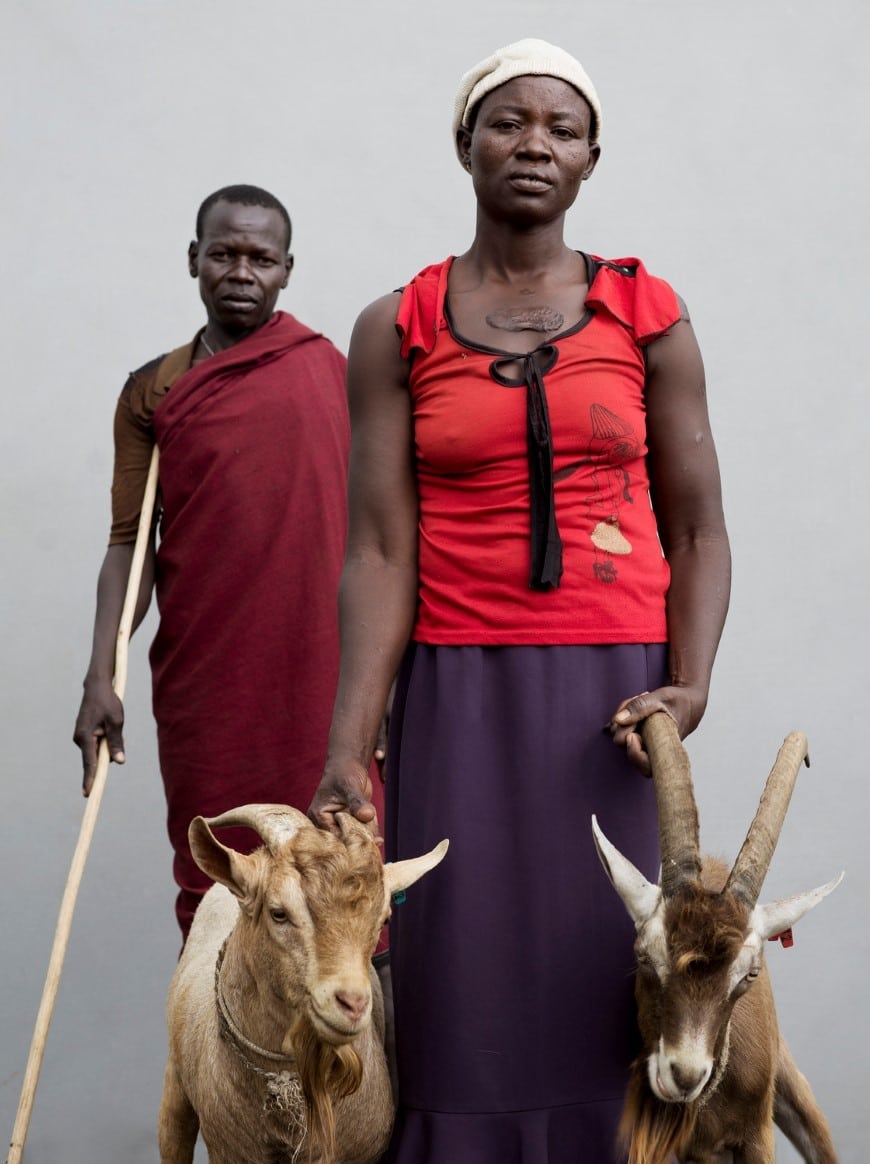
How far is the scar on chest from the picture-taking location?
340 cm

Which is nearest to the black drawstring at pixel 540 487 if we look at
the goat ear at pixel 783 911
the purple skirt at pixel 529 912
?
the purple skirt at pixel 529 912

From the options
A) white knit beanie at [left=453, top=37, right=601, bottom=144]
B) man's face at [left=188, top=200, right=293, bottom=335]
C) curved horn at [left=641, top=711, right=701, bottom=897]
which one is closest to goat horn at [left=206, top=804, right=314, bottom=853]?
curved horn at [left=641, top=711, right=701, bottom=897]

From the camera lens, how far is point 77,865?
189 inches

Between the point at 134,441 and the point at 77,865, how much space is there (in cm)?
138

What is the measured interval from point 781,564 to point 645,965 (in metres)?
2.91

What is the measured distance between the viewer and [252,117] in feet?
20.0

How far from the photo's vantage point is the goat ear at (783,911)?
3.18 meters

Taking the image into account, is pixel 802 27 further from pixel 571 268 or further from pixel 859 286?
pixel 571 268

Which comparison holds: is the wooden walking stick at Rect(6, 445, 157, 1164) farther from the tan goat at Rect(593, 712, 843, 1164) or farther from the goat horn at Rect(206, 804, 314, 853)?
the tan goat at Rect(593, 712, 843, 1164)

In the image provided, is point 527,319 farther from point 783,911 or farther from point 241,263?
point 241,263

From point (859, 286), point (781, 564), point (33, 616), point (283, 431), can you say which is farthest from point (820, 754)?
point (33, 616)

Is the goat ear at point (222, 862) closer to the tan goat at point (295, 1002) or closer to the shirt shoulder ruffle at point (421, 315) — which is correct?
the tan goat at point (295, 1002)

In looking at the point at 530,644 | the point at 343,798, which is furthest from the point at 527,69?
the point at 343,798

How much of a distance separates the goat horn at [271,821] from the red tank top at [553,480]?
1.35 ft
